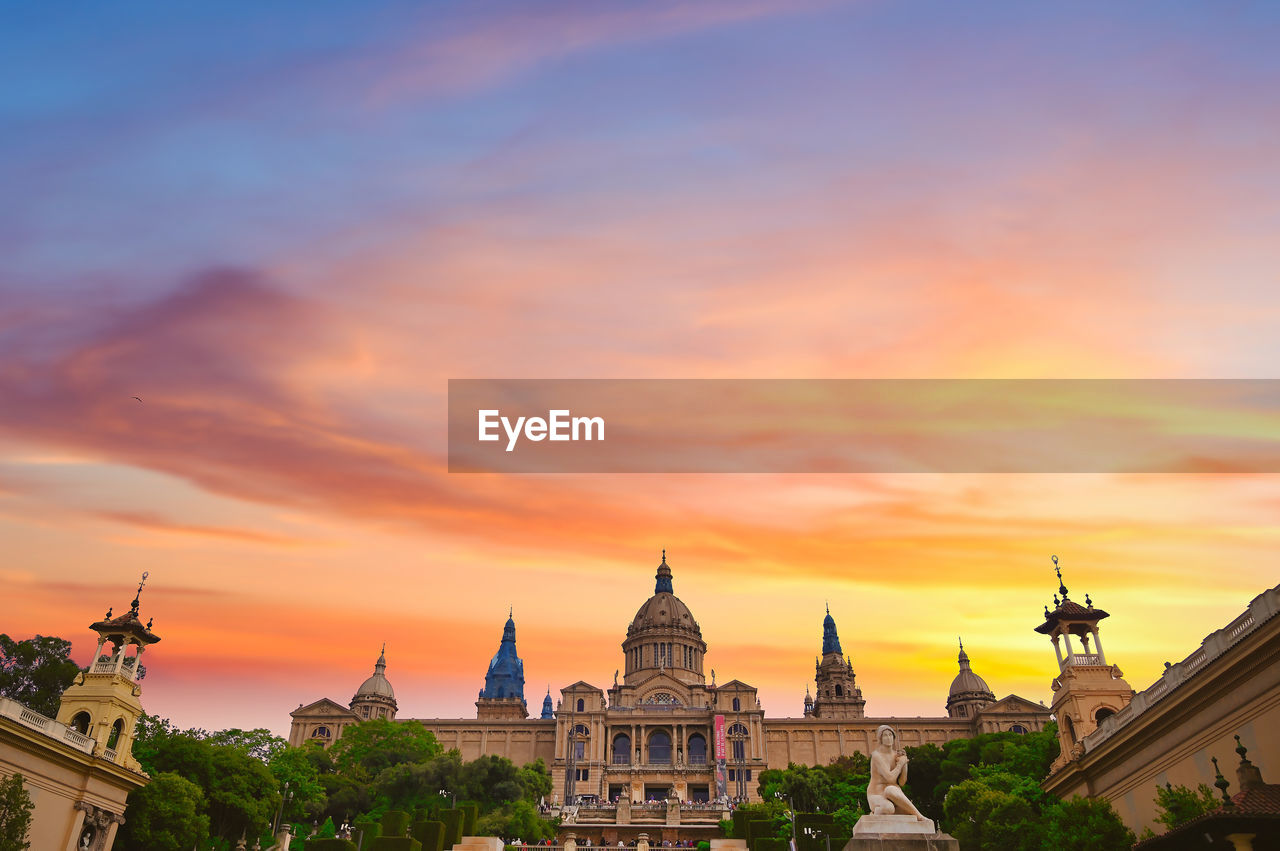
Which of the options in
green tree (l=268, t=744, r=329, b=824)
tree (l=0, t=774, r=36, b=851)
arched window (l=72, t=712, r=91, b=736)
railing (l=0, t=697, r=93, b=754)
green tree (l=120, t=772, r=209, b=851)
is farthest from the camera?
green tree (l=268, t=744, r=329, b=824)

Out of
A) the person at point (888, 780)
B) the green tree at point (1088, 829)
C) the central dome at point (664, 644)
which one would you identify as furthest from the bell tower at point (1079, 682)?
the central dome at point (664, 644)

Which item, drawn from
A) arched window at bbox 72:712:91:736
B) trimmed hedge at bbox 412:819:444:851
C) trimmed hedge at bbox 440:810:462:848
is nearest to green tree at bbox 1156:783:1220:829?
trimmed hedge at bbox 412:819:444:851

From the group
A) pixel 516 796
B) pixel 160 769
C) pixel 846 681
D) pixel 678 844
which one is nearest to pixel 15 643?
pixel 160 769

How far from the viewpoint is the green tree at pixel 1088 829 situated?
1298 inches

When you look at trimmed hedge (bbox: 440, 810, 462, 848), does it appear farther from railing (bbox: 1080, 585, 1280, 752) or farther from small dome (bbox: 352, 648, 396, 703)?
small dome (bbox: 352, 648, 396, 703)

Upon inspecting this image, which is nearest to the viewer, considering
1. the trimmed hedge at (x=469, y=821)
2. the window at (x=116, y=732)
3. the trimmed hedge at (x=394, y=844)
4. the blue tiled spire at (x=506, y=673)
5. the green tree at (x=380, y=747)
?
the trimmed hedge at (x=394, y=844)

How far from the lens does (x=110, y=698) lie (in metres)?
47.2

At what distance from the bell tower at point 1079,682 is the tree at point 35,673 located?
66345mm

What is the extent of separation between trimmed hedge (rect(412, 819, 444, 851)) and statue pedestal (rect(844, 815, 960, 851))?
35105mm

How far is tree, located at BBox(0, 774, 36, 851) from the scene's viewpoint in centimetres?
3403

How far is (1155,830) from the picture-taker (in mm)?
35094

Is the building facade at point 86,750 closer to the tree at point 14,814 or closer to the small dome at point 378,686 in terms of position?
the tree at point 14,814

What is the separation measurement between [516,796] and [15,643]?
4375cm

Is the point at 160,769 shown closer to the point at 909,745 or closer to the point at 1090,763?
the point at 1090,763
